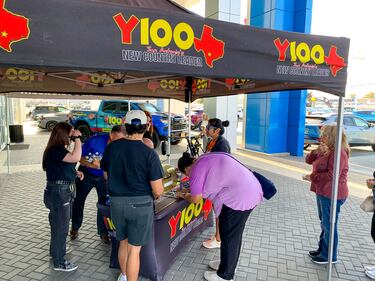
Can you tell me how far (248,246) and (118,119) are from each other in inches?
414

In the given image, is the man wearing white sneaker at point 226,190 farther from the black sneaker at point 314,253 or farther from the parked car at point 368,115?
the parked car at point 368,115

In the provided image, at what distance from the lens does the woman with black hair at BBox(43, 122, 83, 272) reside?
307cm

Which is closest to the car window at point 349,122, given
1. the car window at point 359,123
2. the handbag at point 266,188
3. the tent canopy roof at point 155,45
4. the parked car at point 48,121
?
the car window at point 359,123

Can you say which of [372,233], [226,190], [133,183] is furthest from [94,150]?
[372,233]

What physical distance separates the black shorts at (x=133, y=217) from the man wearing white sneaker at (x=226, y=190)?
1.46ft

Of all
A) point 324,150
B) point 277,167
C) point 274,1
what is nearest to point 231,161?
point 324,150

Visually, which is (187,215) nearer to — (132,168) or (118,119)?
(132,168)

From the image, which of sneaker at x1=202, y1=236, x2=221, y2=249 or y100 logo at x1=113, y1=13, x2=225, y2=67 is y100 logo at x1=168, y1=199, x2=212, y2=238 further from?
y100 logo at x1=113, y1=13, x2=225, y2=67

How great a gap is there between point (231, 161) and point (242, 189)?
0.27m

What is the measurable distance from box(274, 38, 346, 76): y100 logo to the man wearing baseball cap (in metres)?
1.35

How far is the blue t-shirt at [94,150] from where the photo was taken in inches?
150

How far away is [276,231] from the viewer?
15.1 ft

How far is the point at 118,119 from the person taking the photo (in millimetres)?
13531

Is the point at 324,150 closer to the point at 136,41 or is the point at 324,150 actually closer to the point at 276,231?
the point at 276,231
